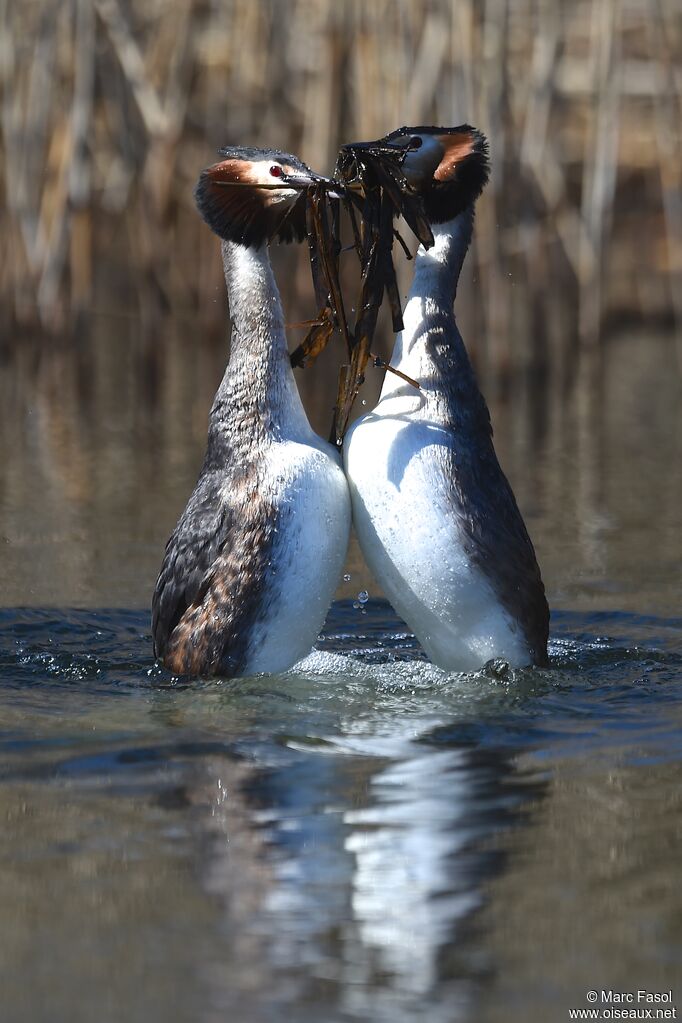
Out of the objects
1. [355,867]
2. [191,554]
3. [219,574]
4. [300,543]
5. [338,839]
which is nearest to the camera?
[355,867]

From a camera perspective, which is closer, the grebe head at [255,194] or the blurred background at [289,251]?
the grebe head at [255,194]

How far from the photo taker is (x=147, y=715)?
18.1 feet

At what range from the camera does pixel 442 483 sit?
5.82m

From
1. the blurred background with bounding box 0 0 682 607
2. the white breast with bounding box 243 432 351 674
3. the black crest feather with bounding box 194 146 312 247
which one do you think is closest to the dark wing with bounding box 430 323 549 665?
the white breast with bounding box 243 432 351 674

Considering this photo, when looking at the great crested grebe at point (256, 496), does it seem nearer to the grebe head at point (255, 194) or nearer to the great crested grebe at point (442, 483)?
the grebe head at point (255, 194)

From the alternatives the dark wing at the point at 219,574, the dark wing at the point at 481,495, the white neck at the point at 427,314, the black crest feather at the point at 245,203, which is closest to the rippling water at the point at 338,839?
the dark wing at the point at 219,574

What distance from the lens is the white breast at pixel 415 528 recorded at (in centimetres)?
579

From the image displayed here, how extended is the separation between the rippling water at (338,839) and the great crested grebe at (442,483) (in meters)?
0.20

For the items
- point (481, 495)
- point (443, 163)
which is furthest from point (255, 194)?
point (481, 495)

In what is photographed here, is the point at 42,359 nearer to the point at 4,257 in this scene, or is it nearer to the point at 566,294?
the point at 4,257

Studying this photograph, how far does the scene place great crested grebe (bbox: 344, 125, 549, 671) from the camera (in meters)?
5.81

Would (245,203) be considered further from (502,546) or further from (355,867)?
(355,867)

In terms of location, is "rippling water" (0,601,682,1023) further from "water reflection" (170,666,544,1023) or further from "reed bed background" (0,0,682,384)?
"reed bed background" (0,0,682,384)

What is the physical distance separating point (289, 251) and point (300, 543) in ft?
29.9
